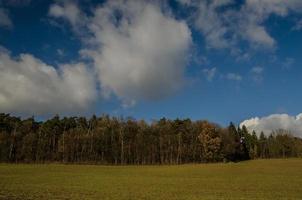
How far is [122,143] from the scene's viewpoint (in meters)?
130

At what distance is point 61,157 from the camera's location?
432 ft

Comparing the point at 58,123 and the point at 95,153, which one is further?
the point at 58,123

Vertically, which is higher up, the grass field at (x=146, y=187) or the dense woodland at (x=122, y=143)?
the dense woodland at (x=122, y=143)

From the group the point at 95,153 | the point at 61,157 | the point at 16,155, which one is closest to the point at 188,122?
the point at 95,153

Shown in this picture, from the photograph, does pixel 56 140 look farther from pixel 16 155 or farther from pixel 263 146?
pixel 263 146

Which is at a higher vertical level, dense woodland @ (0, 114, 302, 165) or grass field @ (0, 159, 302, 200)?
dense woodland @ (0, 114, 302, 165)

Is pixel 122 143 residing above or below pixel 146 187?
above

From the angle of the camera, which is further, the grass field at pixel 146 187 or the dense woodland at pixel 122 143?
the dense woodland at pixel 122 143

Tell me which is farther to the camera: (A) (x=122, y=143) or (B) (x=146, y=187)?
(A) (x=122, y=143)

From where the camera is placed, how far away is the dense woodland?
127m

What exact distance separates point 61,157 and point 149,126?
38.5m

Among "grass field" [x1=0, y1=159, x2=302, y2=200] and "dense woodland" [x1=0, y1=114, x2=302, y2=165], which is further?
"dense woodland" [x1=0, y1=114, x2=302, y2=165]

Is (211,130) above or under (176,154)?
above

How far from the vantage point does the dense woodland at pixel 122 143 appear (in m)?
127
